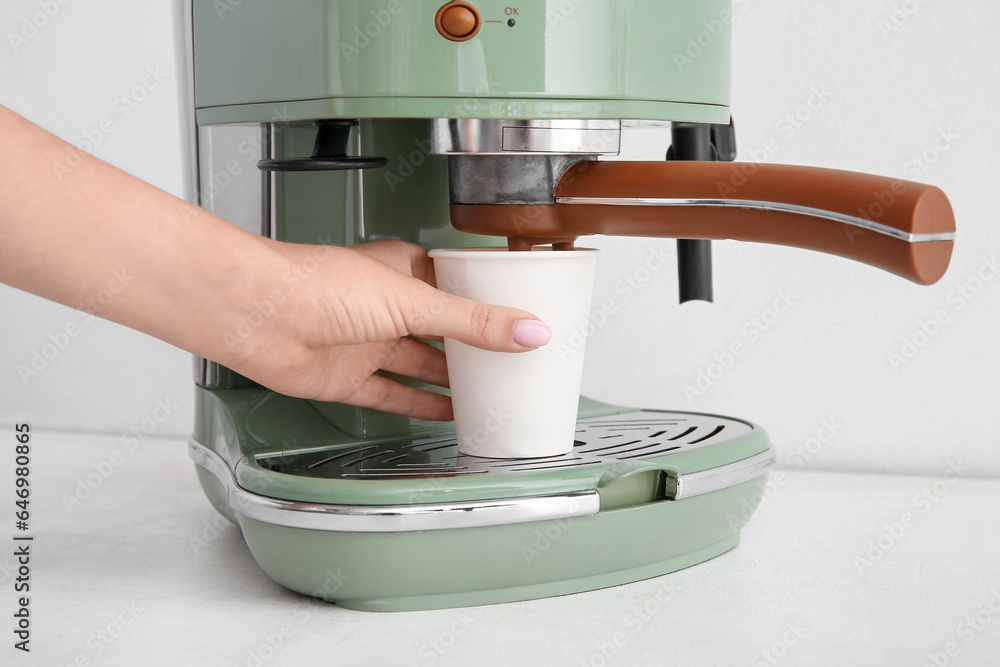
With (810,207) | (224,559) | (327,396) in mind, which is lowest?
(224,559)

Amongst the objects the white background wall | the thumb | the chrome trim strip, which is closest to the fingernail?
the thumb

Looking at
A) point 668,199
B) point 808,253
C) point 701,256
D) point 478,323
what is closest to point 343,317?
point 478,323

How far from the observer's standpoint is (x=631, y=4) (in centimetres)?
49

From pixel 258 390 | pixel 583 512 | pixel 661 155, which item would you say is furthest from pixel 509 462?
pixel 661 155

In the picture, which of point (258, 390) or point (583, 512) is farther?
point (258, 390)

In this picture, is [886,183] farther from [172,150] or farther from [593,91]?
[172,150]

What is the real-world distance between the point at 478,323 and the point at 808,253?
0.47 m

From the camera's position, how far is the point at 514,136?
492mm

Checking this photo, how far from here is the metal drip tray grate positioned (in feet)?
1.66

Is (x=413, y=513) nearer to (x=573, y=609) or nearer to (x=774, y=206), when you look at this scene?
(x=573, y=609)

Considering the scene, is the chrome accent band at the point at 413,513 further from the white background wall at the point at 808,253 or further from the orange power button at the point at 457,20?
the white background wall at the point at 808,253

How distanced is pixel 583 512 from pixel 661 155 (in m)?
0.47

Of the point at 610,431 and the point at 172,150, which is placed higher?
the point at 172,150

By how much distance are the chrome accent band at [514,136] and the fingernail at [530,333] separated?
0.08 m
